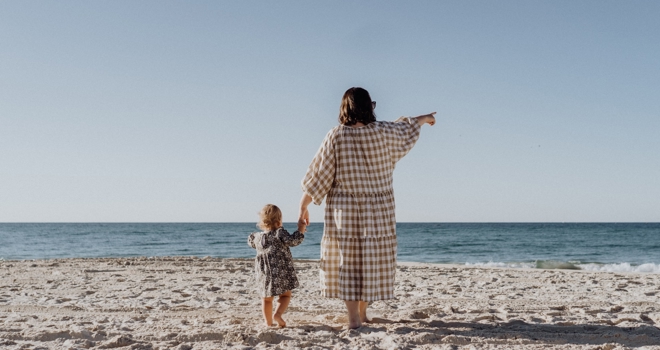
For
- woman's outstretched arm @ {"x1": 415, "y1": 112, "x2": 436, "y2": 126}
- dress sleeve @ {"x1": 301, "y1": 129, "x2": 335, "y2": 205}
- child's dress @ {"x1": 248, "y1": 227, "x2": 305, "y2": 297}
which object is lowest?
child's dress @ {"x1": 248, "y1": 227, "x2": 305, "y2": 297}

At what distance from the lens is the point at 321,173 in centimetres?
368

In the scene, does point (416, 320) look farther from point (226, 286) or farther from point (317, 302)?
point (226, 286)

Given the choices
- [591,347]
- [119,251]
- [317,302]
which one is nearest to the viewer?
[591,347]

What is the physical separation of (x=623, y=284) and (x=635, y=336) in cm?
362

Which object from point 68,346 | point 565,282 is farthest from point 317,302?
point 565,282

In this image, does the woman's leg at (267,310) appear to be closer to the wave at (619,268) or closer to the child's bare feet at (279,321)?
the child's bare feet at (279,321)

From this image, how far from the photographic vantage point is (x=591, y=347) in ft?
10.7

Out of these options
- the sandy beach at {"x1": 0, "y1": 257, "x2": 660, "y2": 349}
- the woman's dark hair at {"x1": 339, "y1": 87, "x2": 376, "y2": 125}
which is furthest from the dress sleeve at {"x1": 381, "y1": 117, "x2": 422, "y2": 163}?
the sandy beach at {"x1": 0, "y1": 257, "x2": 660, "y2": 349}

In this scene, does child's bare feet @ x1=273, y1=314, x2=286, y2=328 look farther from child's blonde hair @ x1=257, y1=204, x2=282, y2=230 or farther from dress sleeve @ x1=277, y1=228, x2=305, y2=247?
child's blonde hair @ x1=257, y1=204, x2=282, y2=230

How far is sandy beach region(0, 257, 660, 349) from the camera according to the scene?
135 inches

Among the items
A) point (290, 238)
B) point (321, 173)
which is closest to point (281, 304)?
point (290, 238)

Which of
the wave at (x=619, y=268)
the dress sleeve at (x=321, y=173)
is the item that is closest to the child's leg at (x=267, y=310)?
the dress sleeve at (x=321, y=173)

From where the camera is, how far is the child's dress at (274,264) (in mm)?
3822

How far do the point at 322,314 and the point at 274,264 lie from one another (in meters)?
0.92
